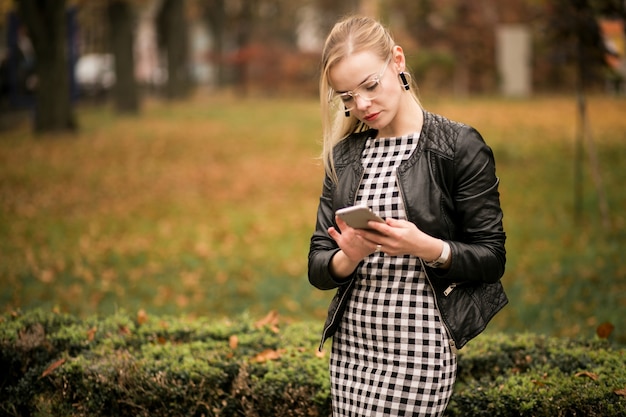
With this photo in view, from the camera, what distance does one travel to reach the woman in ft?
9.03

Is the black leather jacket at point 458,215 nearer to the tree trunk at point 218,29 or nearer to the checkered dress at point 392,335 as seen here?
the checkered dress at point 392,335

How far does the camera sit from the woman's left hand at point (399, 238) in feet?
8.36

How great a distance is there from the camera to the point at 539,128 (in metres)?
20.0

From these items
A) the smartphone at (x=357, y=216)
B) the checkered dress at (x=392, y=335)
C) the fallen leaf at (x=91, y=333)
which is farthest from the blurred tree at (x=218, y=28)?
the smartphone at (x=357, y=216)

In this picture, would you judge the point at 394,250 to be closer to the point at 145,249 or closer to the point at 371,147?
the point at 371,147

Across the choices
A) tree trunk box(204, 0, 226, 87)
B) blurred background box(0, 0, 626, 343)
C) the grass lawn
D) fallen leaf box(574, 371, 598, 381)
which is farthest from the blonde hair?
A: tree trunk box(204, 0, 226, 87)

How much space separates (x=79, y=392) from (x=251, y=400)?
85cm

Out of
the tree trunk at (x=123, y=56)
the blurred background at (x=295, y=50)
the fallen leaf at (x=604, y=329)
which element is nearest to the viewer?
the fallen leaf at (x=604, y=329)

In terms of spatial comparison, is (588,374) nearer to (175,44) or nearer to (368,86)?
(368,86)

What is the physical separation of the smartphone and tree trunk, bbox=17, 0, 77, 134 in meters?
17.2

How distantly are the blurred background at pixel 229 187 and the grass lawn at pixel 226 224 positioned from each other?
34mm

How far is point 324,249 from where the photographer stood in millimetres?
2949

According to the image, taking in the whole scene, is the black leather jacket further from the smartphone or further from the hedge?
the hedge

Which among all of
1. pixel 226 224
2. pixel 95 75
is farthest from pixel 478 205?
pixel 95 75
